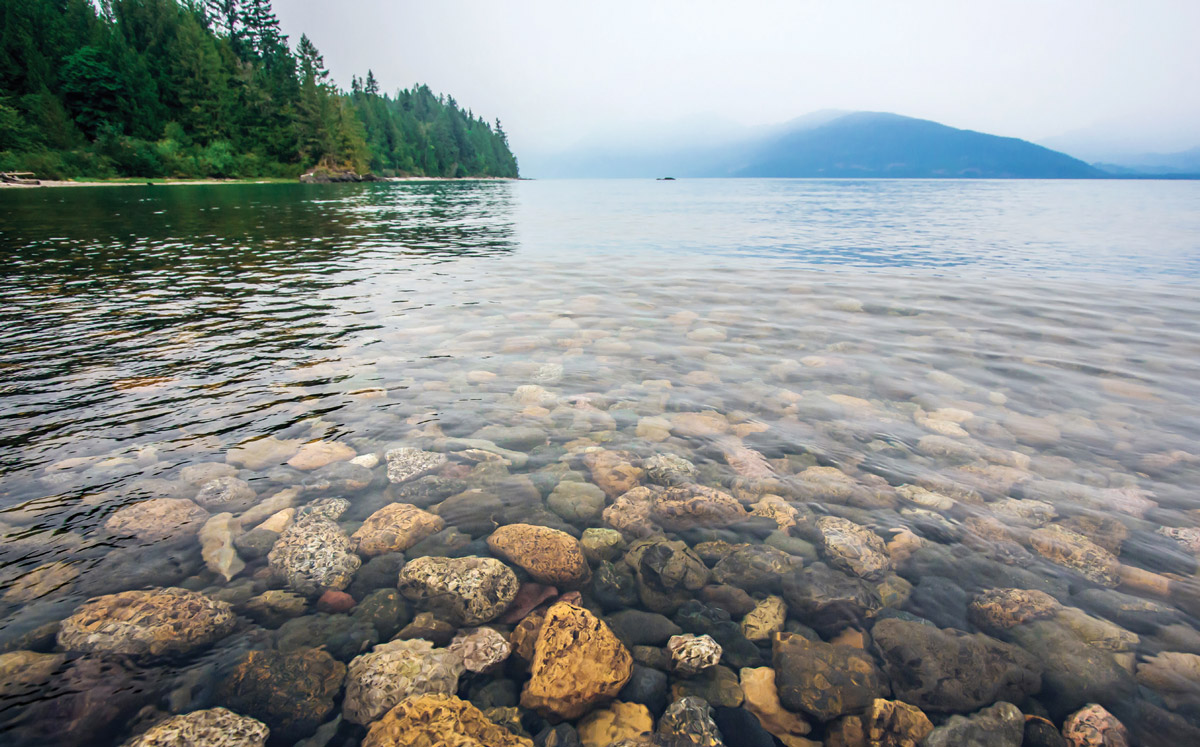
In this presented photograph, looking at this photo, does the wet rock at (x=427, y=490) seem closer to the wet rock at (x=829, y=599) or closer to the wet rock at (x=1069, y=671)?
the wet rock at (x=829, y=599)

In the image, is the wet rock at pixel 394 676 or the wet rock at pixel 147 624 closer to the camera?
the wet rock at pixel 394 676

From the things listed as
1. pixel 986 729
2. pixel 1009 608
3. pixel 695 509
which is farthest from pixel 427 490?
pixel 1009 608

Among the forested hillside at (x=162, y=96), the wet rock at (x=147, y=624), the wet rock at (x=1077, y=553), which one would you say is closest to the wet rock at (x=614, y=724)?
the wet rock at (x=147, y=624)

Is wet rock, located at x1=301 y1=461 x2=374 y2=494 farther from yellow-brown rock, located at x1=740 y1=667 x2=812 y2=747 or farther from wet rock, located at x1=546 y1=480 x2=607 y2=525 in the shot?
yellow-brown rock, located at x1=740 y1=667 x2=812 y2=747

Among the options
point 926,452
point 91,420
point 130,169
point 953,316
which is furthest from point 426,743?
point 130,169

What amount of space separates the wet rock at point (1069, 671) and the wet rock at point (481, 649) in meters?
3.77

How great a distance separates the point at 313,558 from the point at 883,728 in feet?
15.2

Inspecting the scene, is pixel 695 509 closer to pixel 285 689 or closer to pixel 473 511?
pixel 473 511

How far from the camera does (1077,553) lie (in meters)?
4.79

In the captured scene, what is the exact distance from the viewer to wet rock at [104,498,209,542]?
4.84 metres

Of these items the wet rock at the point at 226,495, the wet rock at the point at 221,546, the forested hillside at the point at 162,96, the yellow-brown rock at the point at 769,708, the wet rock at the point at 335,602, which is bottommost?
the yellow-brown rock at the point at 769,708

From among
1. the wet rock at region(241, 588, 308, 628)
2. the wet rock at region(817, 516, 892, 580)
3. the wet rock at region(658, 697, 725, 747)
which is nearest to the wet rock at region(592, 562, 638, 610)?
the wet rock at region(658, 697, 725, 747)

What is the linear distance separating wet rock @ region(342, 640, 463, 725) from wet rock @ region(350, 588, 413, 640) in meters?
0.20

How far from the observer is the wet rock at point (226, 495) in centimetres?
530
